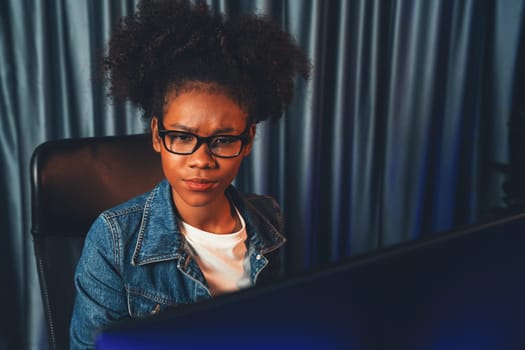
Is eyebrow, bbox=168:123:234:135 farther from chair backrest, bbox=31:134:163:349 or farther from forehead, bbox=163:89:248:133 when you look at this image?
chair backrest, bbox=31:134:163:349

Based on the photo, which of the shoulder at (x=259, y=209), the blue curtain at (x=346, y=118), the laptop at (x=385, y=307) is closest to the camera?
the laptop at (x=385, y=307)

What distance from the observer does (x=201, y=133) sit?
81 centimetres

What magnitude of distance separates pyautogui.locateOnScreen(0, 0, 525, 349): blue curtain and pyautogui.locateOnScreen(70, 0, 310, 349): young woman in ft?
2.36

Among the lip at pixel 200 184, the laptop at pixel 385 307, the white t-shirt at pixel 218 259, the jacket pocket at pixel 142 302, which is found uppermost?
the laptop at pixel 385 307

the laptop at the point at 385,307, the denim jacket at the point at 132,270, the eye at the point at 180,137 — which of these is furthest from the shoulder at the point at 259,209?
the laptop at the point at 385,307

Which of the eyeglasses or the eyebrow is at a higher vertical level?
the eyebrow

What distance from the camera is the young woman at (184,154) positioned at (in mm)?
823

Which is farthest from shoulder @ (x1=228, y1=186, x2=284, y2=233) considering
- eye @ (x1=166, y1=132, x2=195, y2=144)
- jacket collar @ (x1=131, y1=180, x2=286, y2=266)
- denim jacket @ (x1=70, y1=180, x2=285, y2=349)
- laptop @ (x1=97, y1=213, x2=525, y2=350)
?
laptop @ (x1=97, y1=213, x2=525, y2=350)

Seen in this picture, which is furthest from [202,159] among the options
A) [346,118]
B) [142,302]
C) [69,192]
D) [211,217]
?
[346,118]

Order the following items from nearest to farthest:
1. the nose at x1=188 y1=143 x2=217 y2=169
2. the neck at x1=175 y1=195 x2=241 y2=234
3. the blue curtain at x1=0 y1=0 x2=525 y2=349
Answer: the nose at x1=188 y1=143 x2=217 y2=169
the neck at x1=175 y1=195 x2=241 y2=234
the blue curtain at x1=0 y1=0 x2=525 y2=349

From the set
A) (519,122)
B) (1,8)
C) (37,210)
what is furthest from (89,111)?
(519,122)

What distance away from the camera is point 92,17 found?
1.58 m

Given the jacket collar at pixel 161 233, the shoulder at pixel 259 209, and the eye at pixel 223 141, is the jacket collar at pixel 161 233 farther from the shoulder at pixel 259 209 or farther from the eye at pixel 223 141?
the eye at pixel 223 141

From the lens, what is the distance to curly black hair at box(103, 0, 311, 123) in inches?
33.8
